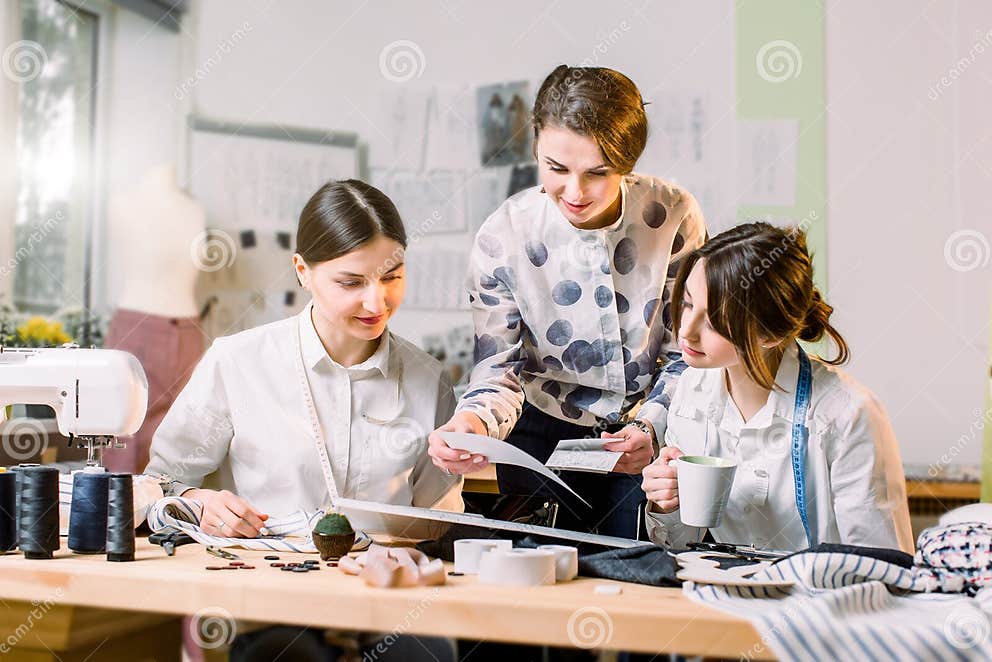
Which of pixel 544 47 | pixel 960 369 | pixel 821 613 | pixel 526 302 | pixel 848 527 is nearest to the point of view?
pixel 821 613

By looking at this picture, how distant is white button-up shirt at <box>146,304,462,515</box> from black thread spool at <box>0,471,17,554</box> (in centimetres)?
42

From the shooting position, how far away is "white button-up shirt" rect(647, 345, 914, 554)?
167 cm

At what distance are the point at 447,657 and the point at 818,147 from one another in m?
2.58

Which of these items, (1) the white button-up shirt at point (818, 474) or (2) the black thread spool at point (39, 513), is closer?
(2) the black thread spool at point (39, 513)

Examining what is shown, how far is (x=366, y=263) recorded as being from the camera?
192 centimetres

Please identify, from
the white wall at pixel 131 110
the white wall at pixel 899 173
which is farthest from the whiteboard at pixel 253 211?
the white wall at pixel 899 173

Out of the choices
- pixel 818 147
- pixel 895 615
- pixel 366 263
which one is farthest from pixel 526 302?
pixel 818 147

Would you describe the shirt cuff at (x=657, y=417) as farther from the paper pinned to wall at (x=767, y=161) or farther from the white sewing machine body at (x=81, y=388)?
the paper pinned to wall at (x=767, y=161)

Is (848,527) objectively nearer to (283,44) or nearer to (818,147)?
(818,147)

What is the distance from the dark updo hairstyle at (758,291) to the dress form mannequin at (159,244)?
279cm

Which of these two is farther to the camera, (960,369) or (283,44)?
(283,44)

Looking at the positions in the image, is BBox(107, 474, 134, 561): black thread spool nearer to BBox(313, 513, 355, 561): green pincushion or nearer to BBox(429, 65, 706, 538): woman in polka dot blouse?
BBox(313, 513, 355, 561): green pincushion

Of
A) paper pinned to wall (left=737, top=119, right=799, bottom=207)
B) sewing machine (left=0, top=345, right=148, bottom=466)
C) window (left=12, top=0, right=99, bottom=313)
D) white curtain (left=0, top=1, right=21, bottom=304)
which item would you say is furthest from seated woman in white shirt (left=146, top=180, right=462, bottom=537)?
window (left=12, top=0, right=99, bottom=313)

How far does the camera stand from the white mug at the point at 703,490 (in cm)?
150
